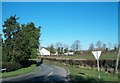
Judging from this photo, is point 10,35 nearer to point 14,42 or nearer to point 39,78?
point 14,42

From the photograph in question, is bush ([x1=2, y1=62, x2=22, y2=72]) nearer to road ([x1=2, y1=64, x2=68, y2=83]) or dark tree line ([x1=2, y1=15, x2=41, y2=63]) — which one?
dark tree line ([x1=2, y1=15, x2=41, y2=63])

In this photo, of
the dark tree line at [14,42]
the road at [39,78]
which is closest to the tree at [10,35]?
the dark tree line at [14,42]

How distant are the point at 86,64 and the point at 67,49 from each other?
11675cm

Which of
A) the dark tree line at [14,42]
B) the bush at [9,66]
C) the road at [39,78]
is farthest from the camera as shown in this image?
the dark tree line at [14,42]

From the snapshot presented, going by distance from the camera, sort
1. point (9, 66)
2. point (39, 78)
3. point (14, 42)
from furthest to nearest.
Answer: point (14, 42) < point (9, 66) < point (39, 78)

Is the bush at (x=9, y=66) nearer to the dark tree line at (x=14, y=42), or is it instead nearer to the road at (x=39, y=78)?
the dark tree line at (x=14, y=42)

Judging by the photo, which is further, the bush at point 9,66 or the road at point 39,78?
the bush at point 9,66

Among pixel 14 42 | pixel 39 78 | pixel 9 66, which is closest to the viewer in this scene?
pixel 39 78

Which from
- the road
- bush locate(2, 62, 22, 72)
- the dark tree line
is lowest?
the road

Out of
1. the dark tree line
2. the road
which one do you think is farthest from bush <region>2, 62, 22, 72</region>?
the road

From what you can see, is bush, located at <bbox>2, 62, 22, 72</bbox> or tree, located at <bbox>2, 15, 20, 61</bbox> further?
tree, located at <bbox>2, 15, 20, 61</bbox>

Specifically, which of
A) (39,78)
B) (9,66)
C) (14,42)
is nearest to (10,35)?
(14,42)

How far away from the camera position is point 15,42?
44469 millimetres

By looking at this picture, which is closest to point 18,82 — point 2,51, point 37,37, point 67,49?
point 2,51
